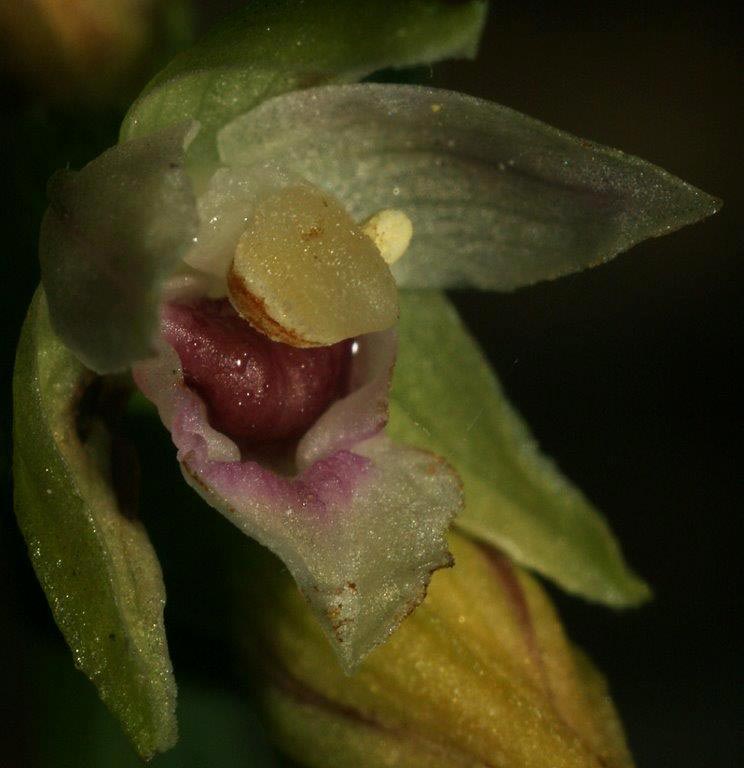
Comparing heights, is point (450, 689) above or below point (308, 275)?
below

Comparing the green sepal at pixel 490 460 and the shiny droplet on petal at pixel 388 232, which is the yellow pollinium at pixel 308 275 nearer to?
the shiny droplet on petal at pixel 388 232

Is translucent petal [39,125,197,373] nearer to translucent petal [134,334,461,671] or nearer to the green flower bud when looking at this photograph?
translucent petal [134,334,461,671]

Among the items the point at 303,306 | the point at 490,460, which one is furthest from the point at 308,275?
the point at 490,460

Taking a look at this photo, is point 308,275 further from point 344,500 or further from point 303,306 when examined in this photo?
point 344,500

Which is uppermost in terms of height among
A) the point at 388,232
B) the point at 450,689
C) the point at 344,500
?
the point at 388,232

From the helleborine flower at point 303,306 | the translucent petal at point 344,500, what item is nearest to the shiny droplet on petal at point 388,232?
the helleborine flower at point 303,306
